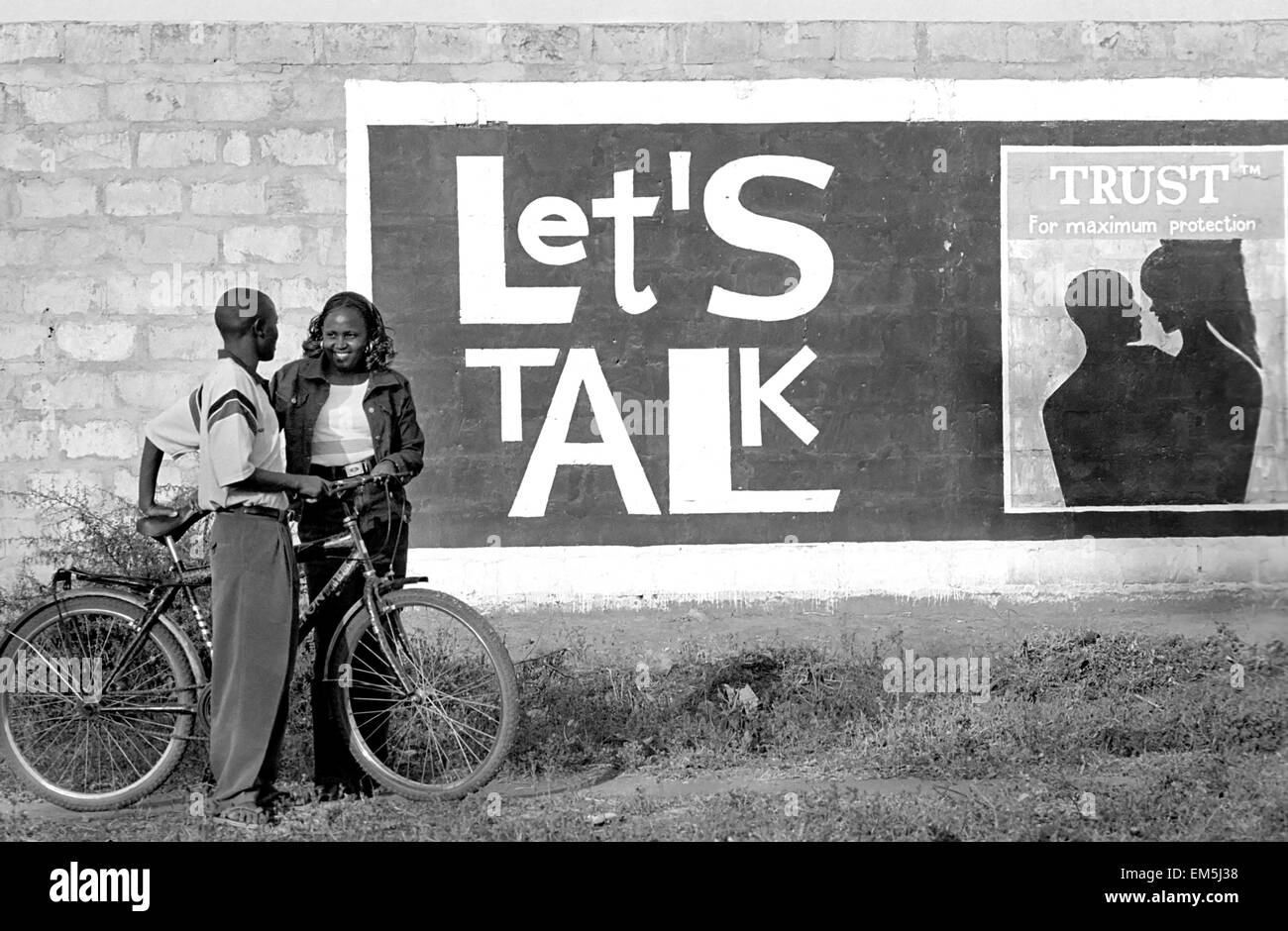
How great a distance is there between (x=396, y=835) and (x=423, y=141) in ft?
11.7

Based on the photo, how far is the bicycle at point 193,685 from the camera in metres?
5.22

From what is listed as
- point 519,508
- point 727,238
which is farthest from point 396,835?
point 727,238

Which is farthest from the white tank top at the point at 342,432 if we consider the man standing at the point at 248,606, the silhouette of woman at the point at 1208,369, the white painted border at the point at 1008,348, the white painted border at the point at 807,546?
the silhouette of woman at the point at 1208,369

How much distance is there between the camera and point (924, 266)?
7125mm

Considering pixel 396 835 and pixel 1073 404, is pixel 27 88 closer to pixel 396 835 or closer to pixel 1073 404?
pixel 396 835

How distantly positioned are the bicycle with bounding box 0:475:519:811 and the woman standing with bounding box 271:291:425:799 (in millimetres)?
138
